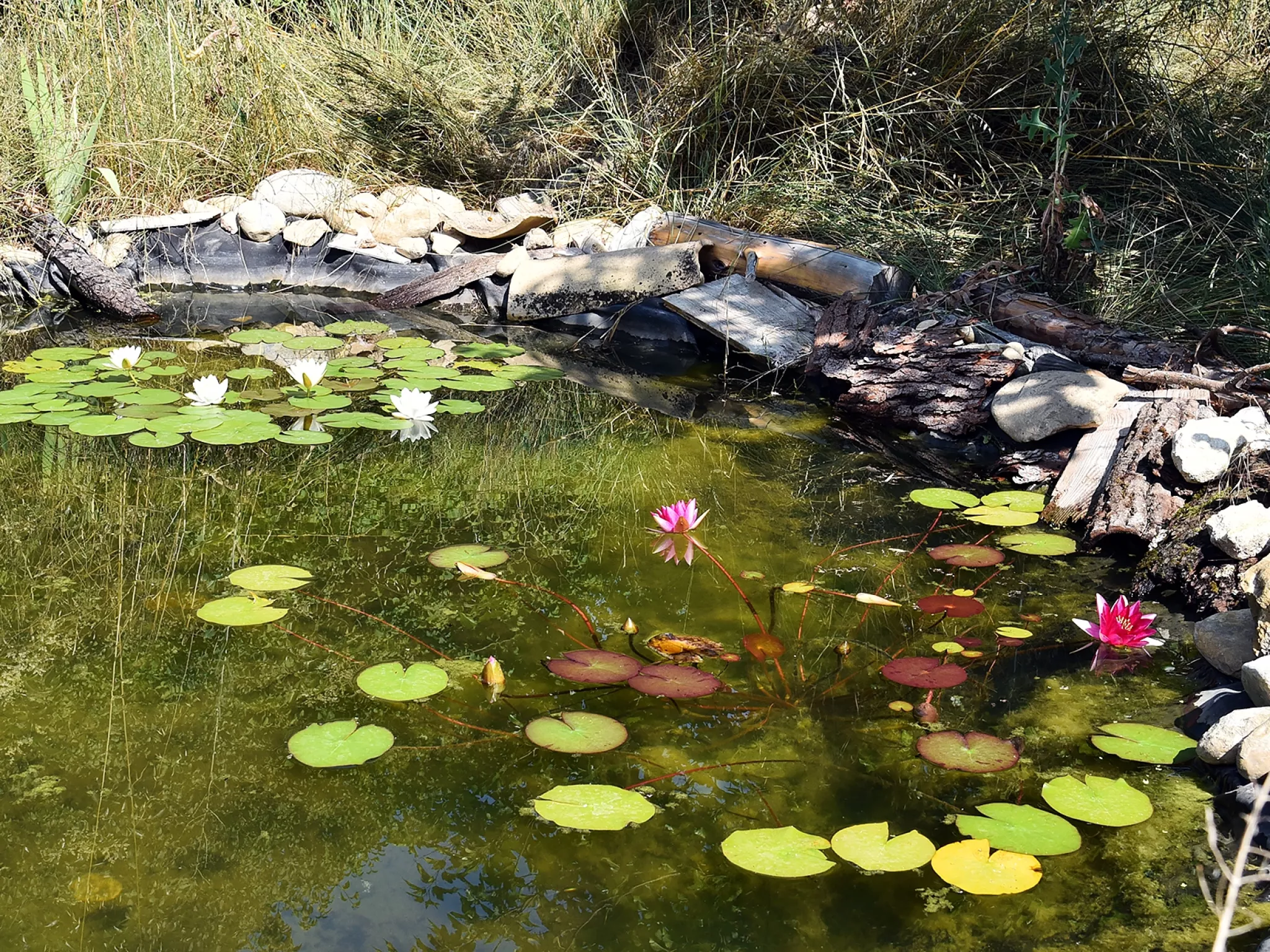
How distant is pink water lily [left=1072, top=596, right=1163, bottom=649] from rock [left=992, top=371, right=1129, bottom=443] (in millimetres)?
1095

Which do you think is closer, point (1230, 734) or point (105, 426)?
point (1230, 734)

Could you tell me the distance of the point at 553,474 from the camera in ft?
9.21

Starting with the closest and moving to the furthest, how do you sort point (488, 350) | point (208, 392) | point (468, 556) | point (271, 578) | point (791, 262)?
point (271, 578)
point (468, 556)
point (208, 392)
point (488, 350)
point (791, 262)

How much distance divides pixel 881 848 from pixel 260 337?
3.34 metres

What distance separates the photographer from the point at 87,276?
432cm

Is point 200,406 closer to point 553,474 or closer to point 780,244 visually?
point 553,474

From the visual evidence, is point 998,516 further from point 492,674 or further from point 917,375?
point 492,674

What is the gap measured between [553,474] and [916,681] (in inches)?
50.4

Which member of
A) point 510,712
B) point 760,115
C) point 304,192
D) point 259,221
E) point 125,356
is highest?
point 760,115

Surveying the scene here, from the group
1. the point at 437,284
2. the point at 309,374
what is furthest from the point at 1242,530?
the point at 437,284

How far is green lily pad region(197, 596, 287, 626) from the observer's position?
195cm

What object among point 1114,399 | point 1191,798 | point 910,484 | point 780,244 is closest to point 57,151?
point 780,244

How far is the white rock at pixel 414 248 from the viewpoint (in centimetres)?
498

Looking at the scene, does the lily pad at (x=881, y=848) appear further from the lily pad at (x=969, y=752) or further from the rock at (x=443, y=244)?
the rock at (x=443, y=244)
